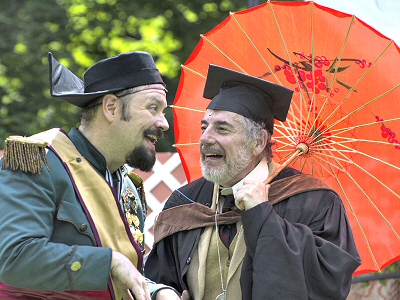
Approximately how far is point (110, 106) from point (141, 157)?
288 millimetres

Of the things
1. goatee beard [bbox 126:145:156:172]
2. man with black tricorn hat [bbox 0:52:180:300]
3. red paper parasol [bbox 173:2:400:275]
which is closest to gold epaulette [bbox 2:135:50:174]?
man with black tricorn hat [bbox 0:52:180:300]

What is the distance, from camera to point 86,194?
131 inches

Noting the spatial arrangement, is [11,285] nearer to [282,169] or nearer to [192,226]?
[192,226]

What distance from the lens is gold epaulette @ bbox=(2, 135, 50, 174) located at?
3119 millimetres

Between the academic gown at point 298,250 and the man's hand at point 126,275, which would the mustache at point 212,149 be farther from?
the man's hand at point 126,275

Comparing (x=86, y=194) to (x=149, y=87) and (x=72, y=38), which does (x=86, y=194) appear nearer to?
(x=149, y=87)

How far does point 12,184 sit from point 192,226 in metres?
1.26

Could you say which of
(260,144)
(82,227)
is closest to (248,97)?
(260,144)

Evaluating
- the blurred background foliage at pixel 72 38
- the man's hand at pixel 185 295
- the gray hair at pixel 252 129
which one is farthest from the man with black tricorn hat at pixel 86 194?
the blurred background foliage at pixel 72 38

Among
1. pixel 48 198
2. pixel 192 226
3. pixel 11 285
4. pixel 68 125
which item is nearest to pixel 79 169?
pixel 48 198

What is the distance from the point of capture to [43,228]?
10.0 ft

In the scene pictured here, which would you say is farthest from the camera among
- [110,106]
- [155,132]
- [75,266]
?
[155,132]

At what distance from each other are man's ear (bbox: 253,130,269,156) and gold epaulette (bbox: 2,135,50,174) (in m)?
1.27

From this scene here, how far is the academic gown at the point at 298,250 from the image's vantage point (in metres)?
3.57
